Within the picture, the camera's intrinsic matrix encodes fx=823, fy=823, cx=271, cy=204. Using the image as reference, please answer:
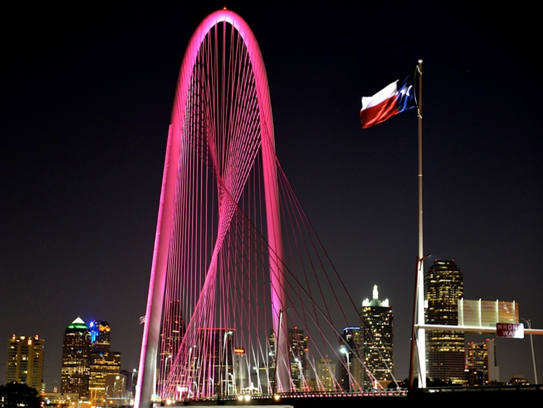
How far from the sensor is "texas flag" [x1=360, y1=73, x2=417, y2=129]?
1103 inches

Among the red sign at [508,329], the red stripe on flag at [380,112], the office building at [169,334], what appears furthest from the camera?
the office building at [169,334]

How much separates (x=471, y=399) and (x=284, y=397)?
16.8m

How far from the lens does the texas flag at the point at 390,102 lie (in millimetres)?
28016

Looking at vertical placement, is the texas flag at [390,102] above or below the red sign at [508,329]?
above

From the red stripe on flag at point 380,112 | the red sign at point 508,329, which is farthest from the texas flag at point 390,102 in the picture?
the red sign at point 508,329

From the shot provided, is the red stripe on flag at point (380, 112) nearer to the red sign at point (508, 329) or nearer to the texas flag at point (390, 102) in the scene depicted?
the texas flag at point (390, 102)

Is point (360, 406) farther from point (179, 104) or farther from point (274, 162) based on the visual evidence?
point (179, 104)

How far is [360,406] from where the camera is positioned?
97.8ft

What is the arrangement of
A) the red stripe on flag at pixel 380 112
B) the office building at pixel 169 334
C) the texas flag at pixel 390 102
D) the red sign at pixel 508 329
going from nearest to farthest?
the red sign at pixel 508 329
the texas flag at pixel 390 102
the red stripe on flag at pixel 380 112
the office building at pixel 169 334

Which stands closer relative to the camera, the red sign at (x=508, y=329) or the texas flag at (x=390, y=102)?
the red sign at (x=508, y=329)

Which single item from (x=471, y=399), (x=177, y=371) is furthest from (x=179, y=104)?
(x=471, y=399)

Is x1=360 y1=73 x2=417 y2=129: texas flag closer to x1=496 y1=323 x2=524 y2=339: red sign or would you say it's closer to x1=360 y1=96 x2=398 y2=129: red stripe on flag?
x1=360 y1=96 x2=398 y2=129: red stripe on flag

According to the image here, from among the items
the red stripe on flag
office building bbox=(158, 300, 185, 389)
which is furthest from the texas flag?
office building bbox=(158, 300, 185, 389)

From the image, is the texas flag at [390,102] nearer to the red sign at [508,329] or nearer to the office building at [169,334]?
the red sign at [508,329]
